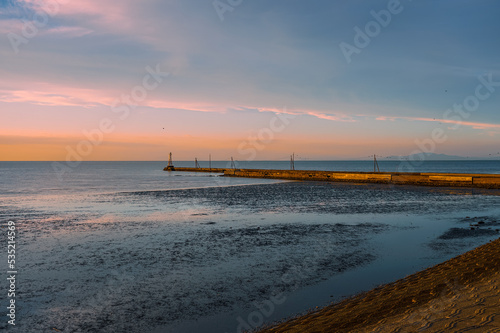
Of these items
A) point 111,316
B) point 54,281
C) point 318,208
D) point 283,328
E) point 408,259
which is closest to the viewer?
point 283,328

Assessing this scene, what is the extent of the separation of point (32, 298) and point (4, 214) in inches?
876

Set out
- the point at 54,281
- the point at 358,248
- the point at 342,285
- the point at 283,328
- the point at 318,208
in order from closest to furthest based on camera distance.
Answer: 1. the point at 283,328
2. the point at 342,285
3. the point at 54,281
4. the point at 358,248
5. the point at 318,208

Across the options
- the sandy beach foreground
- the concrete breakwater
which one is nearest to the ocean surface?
the sandy beach foreground

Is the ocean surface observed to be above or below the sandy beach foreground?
below

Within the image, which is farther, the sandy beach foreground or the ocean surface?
the ocean surface

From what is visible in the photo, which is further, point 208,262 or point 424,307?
point 208,262

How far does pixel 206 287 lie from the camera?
11.3 m

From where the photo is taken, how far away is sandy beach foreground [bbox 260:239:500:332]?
22.1ft

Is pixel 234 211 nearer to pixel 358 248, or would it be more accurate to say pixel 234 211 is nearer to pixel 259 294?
pixel 358 248

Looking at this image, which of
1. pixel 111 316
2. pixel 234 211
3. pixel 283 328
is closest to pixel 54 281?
pixel 111 316

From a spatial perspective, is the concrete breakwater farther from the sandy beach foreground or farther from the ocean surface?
the sandy beach foreground

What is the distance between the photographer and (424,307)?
786cm

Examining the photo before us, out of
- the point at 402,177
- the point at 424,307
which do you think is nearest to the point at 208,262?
the point at 424,307

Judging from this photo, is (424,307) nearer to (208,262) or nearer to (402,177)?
(208,262)
